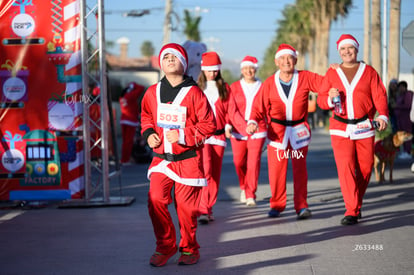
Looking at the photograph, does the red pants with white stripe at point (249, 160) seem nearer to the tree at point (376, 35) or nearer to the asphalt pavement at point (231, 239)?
the asphalt pavement at point (231, 239)

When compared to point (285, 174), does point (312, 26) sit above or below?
above

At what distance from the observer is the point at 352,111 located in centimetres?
880

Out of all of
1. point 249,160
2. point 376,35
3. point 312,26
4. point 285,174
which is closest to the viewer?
point 285,174

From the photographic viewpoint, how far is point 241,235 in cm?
845

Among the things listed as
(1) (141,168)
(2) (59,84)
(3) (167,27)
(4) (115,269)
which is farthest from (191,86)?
(3) (167,27)

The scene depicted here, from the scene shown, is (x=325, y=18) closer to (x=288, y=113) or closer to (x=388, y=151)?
(x=388, y=151)

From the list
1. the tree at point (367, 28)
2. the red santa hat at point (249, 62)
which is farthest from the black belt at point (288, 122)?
the tree at point (367, 28)

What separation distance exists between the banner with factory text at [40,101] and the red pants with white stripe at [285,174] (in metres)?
3.01

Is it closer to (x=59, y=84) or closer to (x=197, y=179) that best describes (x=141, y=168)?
(x=59, y=84)

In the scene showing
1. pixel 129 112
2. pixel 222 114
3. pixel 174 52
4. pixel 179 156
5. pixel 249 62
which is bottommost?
pixel 129 112

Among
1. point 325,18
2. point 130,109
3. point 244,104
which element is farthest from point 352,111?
point 325,18

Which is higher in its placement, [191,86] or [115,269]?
[191,86]

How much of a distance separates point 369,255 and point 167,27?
93.4 ft

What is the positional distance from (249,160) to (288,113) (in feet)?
5.21
